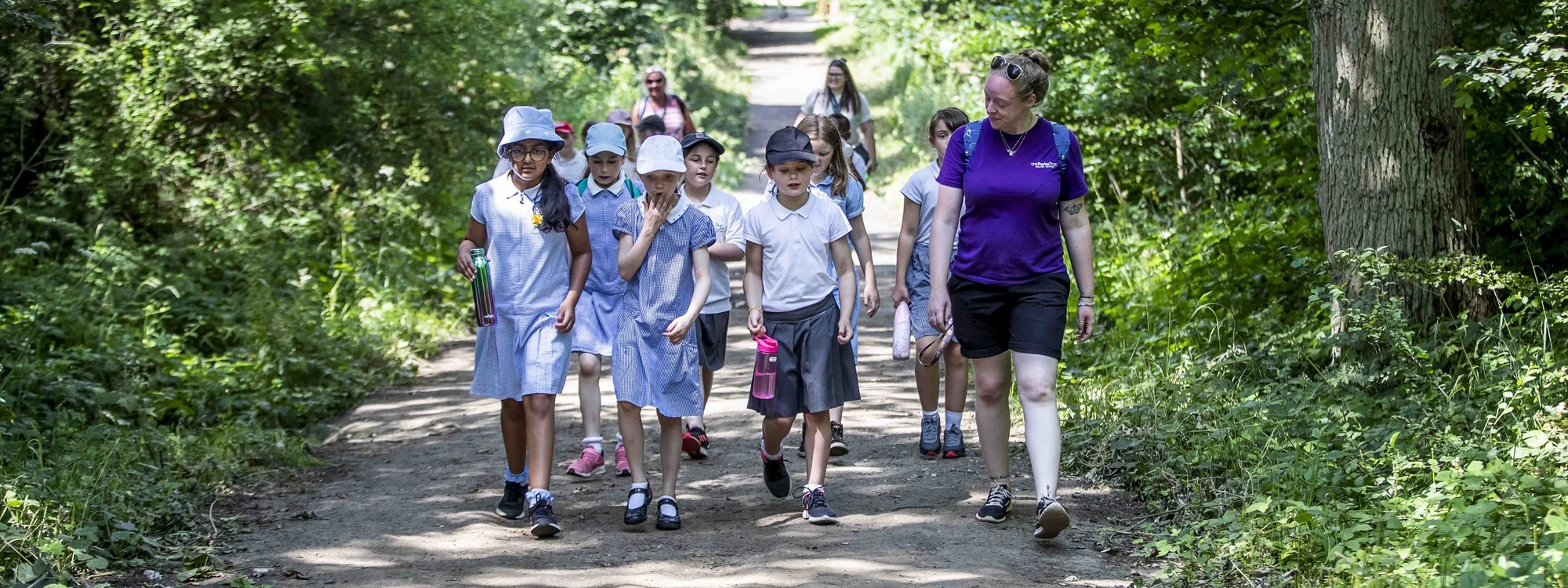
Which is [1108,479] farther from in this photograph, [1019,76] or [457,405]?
[457,405]

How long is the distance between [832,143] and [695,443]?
1.77 metres

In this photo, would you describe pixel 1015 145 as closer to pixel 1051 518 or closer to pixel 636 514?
pixel 1051 518

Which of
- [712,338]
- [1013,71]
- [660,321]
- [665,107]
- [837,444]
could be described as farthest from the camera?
[665,107]

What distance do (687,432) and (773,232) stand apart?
6.30 ft

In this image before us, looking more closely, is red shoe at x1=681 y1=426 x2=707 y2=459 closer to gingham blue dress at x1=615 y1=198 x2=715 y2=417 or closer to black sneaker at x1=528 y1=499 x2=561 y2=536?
gingham blue dress at x1=615 y1=198 x2=715 y2=417

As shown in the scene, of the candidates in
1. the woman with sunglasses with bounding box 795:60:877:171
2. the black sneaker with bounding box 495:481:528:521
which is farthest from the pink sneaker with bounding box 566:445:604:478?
the woman with sunglasses with bounding box 795:60:877:171

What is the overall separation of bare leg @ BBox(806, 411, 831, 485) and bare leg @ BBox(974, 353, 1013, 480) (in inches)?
26.6

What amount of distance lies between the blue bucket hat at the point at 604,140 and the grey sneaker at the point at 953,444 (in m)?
2.23

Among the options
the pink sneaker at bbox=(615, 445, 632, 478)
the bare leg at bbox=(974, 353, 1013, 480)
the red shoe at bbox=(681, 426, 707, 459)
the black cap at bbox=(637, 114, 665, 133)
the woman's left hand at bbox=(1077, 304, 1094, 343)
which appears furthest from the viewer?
the black cap at bbox=(637, 114, 665, 133)

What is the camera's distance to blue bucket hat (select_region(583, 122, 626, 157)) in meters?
6.67

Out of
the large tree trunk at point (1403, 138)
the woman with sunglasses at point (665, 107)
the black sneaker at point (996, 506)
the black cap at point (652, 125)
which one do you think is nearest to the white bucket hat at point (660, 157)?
the black sneaker at point (996, 506)

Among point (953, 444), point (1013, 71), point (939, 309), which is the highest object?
point (1013, 71)

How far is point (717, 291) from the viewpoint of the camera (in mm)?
6945

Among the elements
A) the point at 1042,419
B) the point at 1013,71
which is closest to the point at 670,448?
the point at 1042,419
